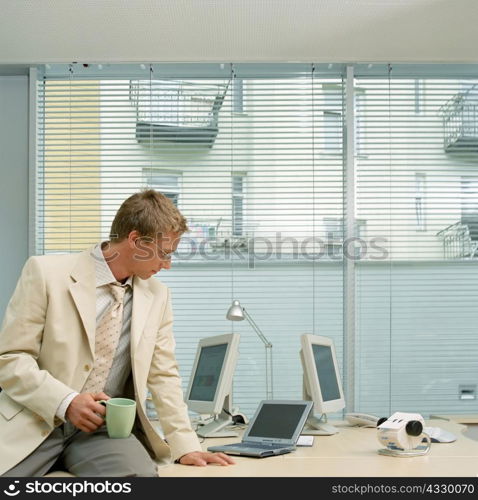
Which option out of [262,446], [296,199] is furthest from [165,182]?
[262,446]

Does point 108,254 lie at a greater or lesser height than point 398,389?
greater

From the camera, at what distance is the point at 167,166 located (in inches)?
193

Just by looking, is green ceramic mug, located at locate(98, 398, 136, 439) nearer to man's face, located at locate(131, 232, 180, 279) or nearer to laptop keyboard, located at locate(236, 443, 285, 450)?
man's face, located at locate(131, 232, 180, 279)

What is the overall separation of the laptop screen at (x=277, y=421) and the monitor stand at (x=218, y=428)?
1.06 feet

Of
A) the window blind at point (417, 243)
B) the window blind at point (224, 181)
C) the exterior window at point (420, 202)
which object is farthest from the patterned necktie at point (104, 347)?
the exterior window at point (420, 202)

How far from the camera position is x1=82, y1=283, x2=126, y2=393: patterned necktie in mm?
2537

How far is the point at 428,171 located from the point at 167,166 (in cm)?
159

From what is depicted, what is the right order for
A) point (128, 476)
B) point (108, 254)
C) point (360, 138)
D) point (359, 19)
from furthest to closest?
point (360, 138), point (359, 19), point (108, 254), point (128, 476)

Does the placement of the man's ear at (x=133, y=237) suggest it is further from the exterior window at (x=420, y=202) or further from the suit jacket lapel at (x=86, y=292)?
the exterior window at (x=420, y=202)

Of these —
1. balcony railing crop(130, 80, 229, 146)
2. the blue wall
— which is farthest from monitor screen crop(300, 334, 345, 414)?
the blue wall

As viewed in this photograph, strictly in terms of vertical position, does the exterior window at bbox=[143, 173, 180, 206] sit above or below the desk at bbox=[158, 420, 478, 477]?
above

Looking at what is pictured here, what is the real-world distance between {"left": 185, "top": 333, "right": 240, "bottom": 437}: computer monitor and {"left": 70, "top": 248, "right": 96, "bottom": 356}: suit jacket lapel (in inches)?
44.1
